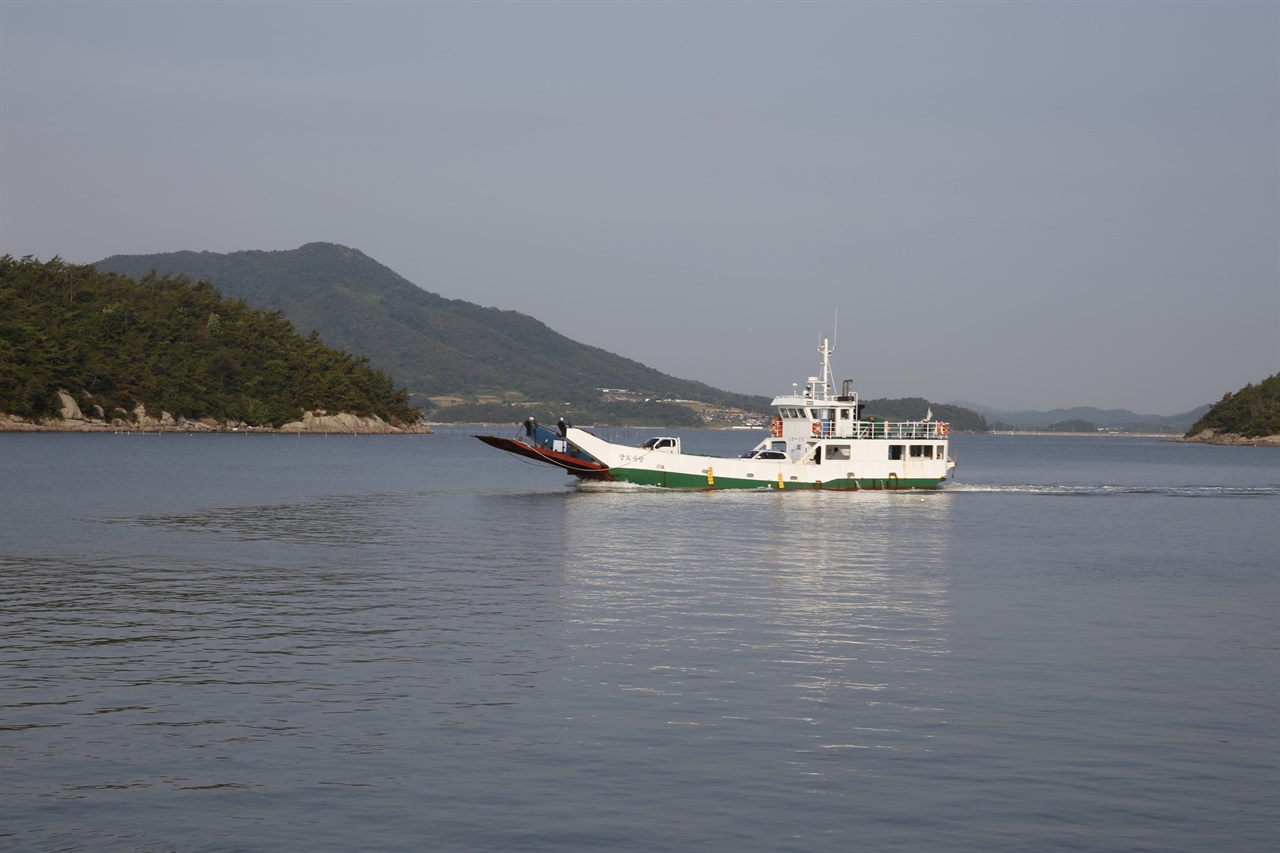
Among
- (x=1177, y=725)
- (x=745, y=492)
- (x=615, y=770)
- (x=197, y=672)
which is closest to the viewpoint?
(x=615, y=770)

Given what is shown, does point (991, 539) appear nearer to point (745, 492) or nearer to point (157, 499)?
point (745, 492)

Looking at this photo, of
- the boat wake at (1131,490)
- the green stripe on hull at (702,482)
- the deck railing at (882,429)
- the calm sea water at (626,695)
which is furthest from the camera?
the boat wake at (1131,490)

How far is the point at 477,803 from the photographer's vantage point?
591 inches

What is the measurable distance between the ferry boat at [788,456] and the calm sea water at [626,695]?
28741mm

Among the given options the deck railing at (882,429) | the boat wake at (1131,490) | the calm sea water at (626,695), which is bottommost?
the calm sea water at (626,695)

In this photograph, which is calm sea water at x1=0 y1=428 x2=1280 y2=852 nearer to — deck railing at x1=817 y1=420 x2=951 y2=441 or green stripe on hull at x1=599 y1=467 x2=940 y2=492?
green stripe on hull at x1=599 y1=467 x2=940 y2=492

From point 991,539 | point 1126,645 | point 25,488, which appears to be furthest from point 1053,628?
point 25,488

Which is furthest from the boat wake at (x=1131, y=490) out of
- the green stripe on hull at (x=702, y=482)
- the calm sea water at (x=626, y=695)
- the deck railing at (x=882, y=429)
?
the calm sea water at (x=626, y=695)

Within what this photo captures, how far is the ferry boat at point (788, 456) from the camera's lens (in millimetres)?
77375

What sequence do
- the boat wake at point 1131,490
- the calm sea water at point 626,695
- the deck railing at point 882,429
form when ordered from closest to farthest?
the calm sea water at point 626,695 → the deck railing at point 882,429 → the boat wake at point 1131,490

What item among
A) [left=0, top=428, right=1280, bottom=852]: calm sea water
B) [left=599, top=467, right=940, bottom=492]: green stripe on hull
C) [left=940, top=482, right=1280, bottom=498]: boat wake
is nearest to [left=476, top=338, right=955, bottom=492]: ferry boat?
[left=599, top=467, right=940, bottom=492]: green stripe on hull

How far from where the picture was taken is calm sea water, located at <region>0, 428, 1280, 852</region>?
14609 millimetres

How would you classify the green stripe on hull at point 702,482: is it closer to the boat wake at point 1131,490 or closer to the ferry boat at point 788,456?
the ferry boat at point 788,456

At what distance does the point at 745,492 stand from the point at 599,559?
3781 centimetres
